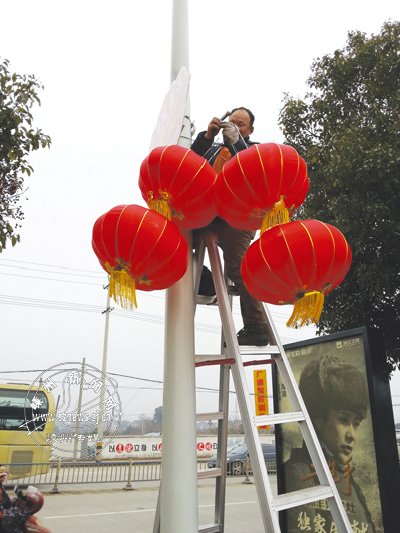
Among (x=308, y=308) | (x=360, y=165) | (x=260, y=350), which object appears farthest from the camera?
(x=360, y=165)

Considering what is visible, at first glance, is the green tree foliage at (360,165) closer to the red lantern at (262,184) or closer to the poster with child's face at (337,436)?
the poster with child's face at (337,436)

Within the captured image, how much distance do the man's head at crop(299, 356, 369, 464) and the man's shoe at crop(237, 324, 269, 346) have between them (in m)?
1.65

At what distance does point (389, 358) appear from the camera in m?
8.03

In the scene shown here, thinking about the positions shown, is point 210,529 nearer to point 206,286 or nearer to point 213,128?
point 206,286

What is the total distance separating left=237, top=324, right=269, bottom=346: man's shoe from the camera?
3.11 meters

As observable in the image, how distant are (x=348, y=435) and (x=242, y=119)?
301cm

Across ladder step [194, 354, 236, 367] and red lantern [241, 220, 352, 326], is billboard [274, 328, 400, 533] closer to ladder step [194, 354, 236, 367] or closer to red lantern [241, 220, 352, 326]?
ladder step [194, 354, 236, 367]

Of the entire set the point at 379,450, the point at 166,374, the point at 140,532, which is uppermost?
the point at 166,374

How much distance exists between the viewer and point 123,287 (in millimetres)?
2434

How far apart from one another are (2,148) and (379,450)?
15.1ft

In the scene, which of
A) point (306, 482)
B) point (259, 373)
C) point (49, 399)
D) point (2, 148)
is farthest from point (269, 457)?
point (2, 148)

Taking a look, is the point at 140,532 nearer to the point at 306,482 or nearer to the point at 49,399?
the point at 306,482

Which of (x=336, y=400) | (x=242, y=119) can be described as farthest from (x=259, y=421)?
(x=336, y=400)

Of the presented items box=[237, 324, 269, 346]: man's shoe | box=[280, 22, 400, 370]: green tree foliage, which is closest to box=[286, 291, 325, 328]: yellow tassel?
box=[237, 324, 269, 346]: man's shoe
